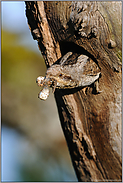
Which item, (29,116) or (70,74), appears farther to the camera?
(29,116)

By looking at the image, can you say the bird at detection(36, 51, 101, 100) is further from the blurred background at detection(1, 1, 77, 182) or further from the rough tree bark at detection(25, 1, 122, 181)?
the blurred background at detection(1, 1, 77, 182)

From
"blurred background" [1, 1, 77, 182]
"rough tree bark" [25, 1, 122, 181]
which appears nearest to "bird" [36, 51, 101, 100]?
"rough tree bark" [25, 1, 122, 181]

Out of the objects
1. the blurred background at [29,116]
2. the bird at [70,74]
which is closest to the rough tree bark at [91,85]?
the bird at [70,74]

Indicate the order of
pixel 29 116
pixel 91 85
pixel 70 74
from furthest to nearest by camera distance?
pixel 29 116 → pixel 91 85 → pixel 70 74

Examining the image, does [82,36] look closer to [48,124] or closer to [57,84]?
[57,84]

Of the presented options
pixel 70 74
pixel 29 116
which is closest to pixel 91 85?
pixel 70 74

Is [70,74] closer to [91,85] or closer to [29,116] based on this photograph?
[91,85]

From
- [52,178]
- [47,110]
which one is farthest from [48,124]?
[52,178]

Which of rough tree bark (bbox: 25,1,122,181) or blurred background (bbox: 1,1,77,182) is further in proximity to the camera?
blurred background (bbox: 1,1,77,182)

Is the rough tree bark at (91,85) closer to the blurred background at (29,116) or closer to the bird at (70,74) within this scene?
the bird at (70,74)
